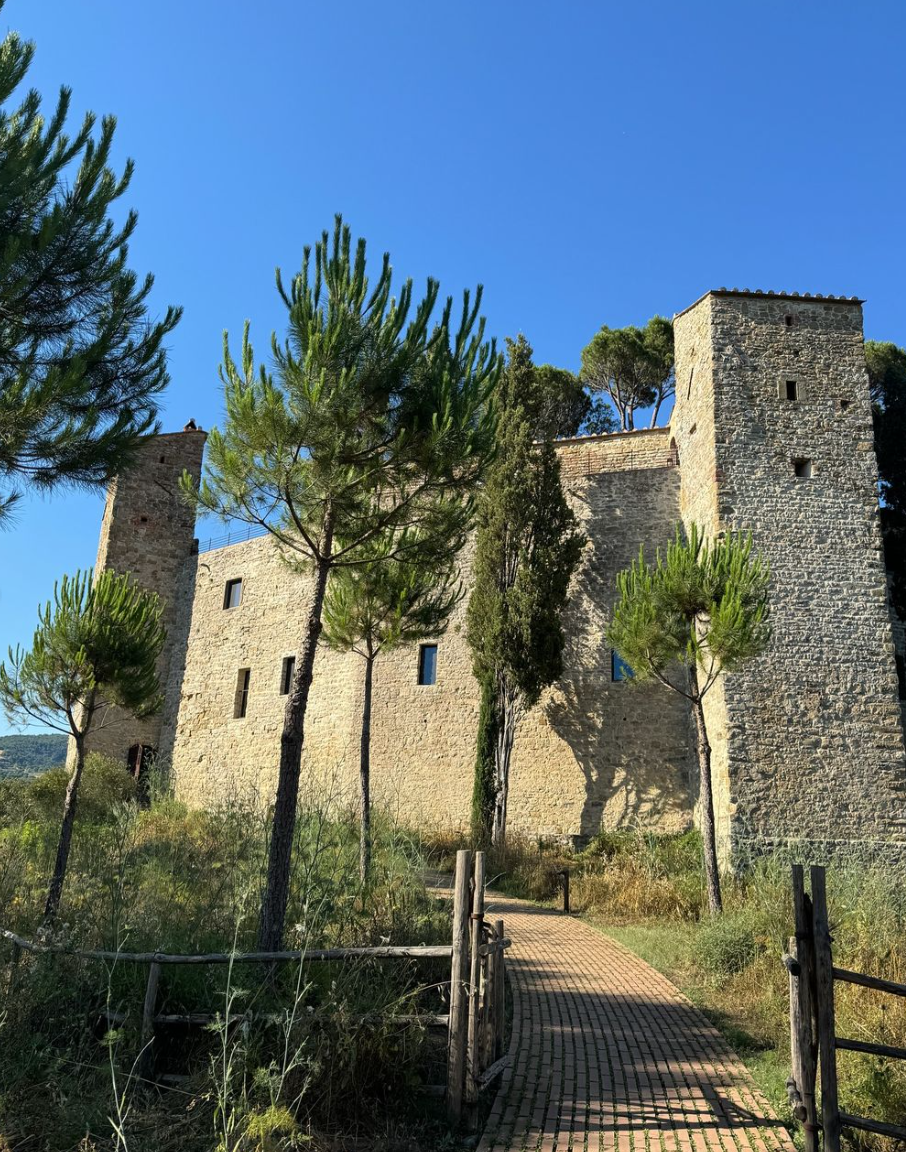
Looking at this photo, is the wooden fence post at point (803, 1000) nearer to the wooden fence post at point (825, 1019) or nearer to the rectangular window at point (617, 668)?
the wooden fence post at point (825, 1019)

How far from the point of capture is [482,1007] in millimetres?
5379

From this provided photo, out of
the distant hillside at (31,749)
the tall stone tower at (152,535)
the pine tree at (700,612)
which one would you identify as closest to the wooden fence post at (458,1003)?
→ the pine tree at (700,612)

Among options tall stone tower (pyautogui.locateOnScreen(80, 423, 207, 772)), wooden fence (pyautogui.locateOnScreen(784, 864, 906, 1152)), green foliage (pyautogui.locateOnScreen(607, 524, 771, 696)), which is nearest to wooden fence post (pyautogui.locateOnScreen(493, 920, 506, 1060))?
wooden fence (pyautogui.locateOnScreen(784, 864, 906, 1152))

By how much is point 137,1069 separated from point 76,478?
422 centimetres

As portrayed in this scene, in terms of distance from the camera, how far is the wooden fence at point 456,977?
500cm

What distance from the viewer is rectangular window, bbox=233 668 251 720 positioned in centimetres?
2109

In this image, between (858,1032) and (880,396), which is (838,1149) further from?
(880,396)

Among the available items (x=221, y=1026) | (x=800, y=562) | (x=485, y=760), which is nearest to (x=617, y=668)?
(x=485, y=760)

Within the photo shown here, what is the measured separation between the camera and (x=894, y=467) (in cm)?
1677

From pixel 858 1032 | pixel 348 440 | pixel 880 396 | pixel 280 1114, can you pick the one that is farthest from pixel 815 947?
pixel 880 396

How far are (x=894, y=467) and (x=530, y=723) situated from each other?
8.53m

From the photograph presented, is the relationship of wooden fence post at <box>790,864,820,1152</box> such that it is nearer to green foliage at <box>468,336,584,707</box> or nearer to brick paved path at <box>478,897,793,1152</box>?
brick paved path at <box>478,897,793,1152</box>

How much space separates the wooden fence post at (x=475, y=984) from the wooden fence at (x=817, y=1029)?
174 cm

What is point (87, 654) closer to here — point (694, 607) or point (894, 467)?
point (694, 607)
